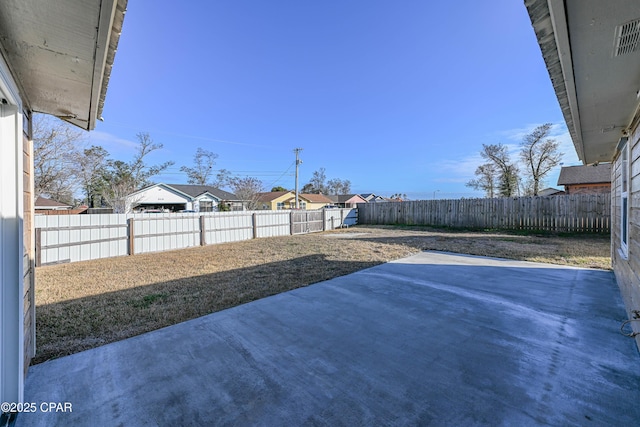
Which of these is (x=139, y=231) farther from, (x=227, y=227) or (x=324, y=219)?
(x=324, y=219)

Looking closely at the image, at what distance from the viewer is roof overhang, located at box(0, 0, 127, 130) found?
1.08 m

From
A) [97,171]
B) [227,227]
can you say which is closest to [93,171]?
[97,171]

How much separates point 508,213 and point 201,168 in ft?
95.3

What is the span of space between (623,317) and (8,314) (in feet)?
16.9

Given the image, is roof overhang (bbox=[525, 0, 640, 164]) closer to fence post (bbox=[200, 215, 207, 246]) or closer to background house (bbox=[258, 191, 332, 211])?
fence post (bbox=[200, 215, 207, 246])

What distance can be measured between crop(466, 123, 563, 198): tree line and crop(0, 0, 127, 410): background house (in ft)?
77.9

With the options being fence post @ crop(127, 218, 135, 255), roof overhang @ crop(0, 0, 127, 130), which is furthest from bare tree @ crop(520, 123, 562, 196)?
roof overhang @ crop(0, 0, 127, 130)

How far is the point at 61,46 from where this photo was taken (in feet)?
4.42

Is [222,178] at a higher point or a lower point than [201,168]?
lower

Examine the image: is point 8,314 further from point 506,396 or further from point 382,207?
point 382,207

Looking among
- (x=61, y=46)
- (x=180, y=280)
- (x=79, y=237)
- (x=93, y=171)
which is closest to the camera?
(x=61, y=46)

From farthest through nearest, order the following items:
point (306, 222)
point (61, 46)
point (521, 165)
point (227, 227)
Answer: point (521, 165)
point (306, 222)
point (227, 227)
point (61, 46)

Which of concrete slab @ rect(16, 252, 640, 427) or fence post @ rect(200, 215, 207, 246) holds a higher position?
fence post @ rect(200, 215, 207, 246)

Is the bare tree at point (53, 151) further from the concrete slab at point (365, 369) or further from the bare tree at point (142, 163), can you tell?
the concrete slab at point (365, 369)
